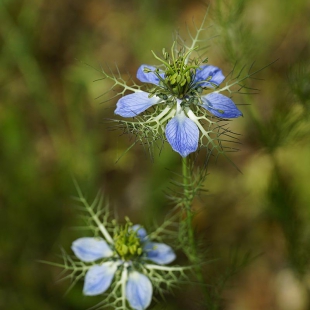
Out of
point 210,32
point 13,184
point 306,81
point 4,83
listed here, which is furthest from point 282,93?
point 4,83

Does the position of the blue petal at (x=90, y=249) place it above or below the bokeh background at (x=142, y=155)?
below

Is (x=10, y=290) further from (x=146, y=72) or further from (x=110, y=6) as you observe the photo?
(x=110, y=6)

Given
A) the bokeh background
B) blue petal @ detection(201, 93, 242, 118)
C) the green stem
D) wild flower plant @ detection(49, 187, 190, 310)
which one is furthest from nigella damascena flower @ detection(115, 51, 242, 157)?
the bokeh background

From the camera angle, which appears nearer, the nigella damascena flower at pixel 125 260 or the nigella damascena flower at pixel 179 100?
the nigella damascena flower at pixel 179 100

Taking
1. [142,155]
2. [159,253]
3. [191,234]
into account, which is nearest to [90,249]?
[159,253]

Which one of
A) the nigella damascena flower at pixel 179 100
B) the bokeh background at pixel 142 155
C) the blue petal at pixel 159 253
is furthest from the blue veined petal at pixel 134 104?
the bokeh background at pixel 142 155

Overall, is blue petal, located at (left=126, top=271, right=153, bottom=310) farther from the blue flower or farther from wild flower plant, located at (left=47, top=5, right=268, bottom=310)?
the blue flower

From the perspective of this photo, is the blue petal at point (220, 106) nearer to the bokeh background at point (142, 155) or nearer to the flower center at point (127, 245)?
the flower center at point (127, 245)
